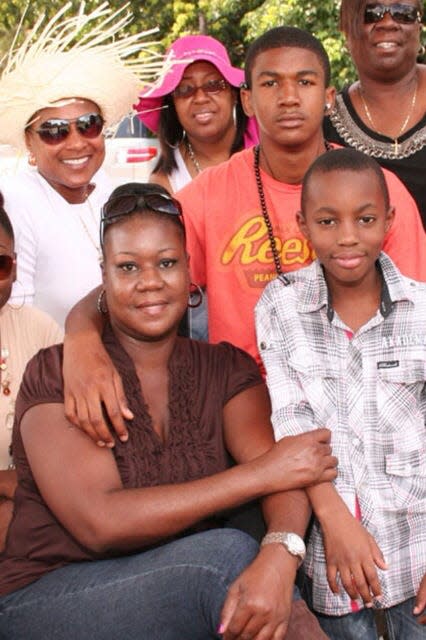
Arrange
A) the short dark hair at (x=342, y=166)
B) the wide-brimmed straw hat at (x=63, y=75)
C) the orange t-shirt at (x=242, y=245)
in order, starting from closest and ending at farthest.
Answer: the short dark hair at (x=342, y=166) → the orange t-shirt at (x=242, y=245) → the wide-brimmed straw hat at (x=63, y=75)

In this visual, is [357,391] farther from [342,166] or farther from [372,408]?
[342,166]

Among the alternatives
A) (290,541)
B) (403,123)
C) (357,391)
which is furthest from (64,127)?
(290,541)

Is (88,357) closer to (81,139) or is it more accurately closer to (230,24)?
(81,139)

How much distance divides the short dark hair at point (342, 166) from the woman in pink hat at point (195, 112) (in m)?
1.43

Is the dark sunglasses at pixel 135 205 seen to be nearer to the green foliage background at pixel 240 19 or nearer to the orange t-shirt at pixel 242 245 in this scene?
the orange t-shirt at pixel 242 245

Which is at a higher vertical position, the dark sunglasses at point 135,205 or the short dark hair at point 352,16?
the short dark hair at point 352,16

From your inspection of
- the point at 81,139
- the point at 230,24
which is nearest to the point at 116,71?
the point at 81,139

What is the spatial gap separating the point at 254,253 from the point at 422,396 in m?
0.82

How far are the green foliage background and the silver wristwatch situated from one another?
11.0 m

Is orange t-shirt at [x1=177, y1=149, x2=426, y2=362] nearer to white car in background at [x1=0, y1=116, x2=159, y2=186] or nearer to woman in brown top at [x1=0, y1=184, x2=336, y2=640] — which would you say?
woman in brown top at [x1=0, y1=184, x2=336, y2=640]

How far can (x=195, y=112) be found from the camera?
15.2 ft

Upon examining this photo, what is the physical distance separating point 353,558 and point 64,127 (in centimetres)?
209

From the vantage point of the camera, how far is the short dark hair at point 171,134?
4.80 meters

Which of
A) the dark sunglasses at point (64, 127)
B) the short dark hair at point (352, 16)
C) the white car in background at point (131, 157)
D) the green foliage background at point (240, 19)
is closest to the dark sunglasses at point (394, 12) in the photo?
the short dark hair at point (352, 16)
